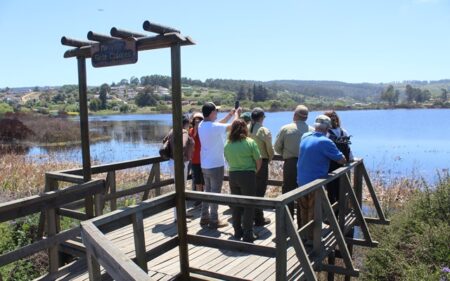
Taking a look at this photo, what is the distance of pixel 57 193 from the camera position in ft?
15.5

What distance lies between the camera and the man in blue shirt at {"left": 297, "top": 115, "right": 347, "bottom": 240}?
17.5 ft

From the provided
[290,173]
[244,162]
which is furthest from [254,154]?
[290,173]

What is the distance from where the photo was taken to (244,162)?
546cm

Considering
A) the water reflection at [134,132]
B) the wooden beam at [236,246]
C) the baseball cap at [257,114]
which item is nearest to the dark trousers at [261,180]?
the baseball cap at [257,114]

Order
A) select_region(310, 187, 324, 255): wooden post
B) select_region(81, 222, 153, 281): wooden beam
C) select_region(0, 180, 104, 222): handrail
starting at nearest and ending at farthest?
select_region(81, 222, 153, 281): wooden beam, select_region(0, 180, 104, 222): handrail, select_region(310, 187, 324, 255): wooden post

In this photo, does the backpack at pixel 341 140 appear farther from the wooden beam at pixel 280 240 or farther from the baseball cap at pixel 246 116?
the wooden beam at pixel 280 240

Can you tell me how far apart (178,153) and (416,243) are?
472 cm

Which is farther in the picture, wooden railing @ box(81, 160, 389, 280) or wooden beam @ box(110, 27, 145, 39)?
wooden beam @ box(110, 27, 145, 39)

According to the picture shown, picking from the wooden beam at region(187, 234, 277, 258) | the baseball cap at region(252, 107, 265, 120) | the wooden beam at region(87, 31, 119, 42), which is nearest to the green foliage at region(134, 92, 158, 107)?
the baseball cap at region(252, 107, 265, 120)

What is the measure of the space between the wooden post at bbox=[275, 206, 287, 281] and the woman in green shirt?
51.2 inches

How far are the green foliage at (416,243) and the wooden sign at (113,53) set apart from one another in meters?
4.32

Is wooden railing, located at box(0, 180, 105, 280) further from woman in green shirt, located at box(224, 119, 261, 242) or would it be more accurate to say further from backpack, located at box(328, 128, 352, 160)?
backpack, located at box(328, 128, 352, 160)

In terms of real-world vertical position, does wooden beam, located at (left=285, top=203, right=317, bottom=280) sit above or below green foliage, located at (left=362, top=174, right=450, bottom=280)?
above

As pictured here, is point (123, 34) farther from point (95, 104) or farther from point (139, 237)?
point (95, 104)
